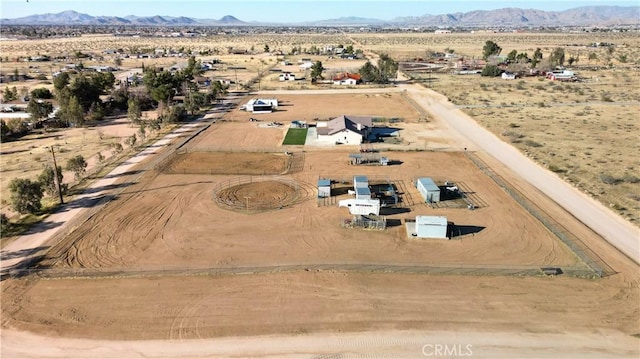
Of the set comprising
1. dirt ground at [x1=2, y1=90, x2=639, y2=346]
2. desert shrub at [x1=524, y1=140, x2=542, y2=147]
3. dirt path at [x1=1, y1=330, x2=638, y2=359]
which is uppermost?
desert shrub at [x1=524, y1=140, x2=542, y2=147]

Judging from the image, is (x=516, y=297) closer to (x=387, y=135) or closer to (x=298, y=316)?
(x=298, y=316)

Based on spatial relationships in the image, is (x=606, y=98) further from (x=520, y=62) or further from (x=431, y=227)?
(x=431, y=227)

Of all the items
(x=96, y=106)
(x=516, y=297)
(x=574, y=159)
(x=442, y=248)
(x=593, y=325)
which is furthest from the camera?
(x=96, y=106)

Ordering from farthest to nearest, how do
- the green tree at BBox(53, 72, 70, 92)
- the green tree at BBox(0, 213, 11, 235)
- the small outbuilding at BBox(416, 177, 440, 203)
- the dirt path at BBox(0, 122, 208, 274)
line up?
the green tree at BBox(53, 72, 70, 92) < the small outbuilding at BBox(416, 177, 440, 203) < the green tree at BBox(0, 213, 11, 235) < the dirt path at BBox(0, 122, 208, 274)

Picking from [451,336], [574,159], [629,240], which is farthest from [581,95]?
[451,336]

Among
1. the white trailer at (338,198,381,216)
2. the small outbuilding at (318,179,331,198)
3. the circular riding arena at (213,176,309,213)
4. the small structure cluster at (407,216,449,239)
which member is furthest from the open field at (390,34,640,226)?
the circular riding arena at (213,176,309,213)

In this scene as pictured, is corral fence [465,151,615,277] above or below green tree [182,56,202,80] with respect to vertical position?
below

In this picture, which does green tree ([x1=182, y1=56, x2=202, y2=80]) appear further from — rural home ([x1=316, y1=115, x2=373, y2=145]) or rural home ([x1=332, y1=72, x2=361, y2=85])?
rural home ([x1=316, y1=115, x2=373, y2=145])
